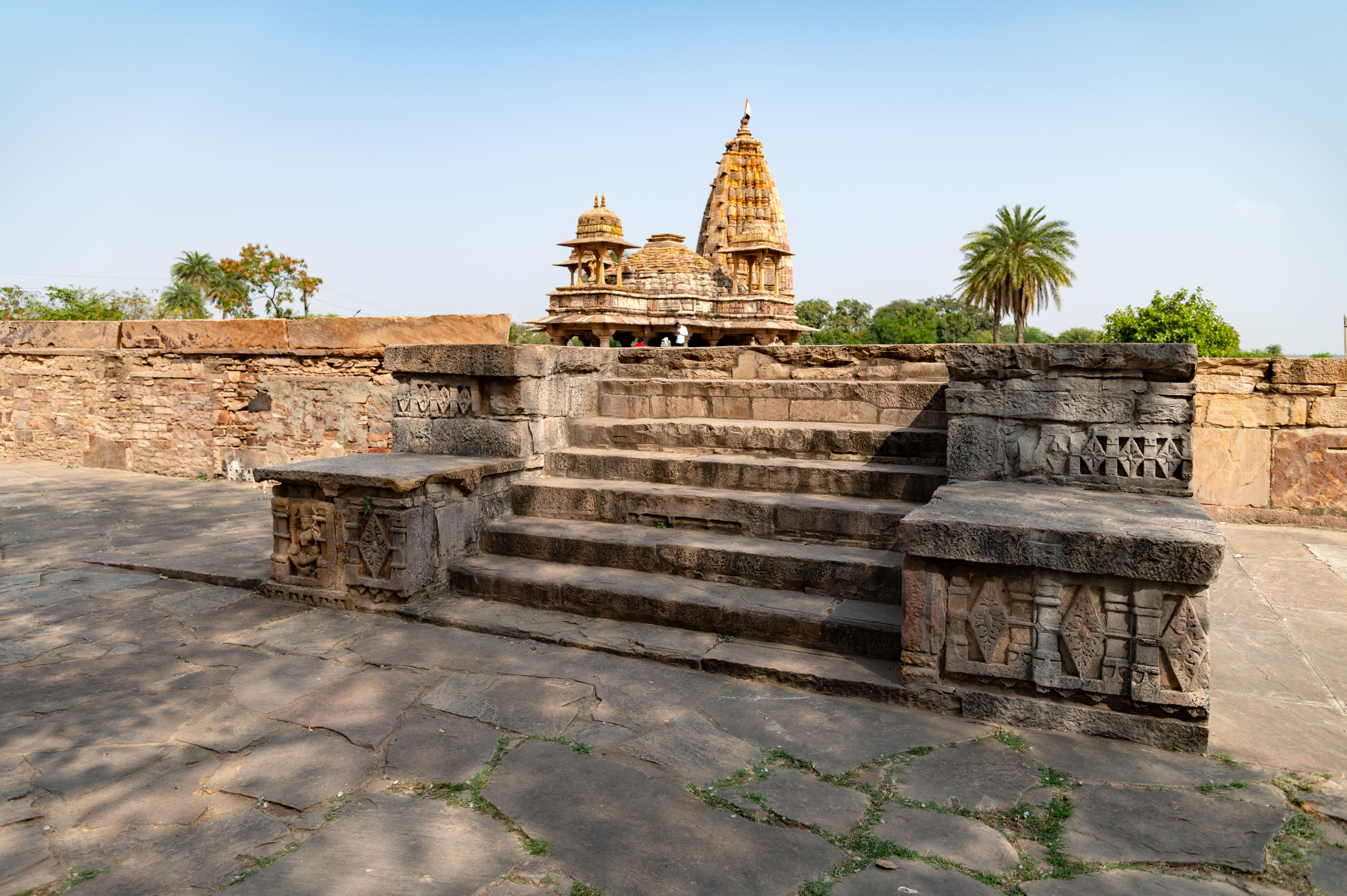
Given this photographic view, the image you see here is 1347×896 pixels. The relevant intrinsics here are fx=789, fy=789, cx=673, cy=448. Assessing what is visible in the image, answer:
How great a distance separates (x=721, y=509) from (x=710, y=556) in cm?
35

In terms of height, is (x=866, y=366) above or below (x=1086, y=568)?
above

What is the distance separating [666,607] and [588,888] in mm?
1610

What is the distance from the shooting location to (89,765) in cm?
228

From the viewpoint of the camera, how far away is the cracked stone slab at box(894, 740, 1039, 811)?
2133 millimetres

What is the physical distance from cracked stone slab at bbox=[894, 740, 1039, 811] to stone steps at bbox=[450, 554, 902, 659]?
583mm

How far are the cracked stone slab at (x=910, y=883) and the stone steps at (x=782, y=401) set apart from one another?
289 centimetres

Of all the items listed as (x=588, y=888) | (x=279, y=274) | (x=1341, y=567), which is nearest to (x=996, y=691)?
(x=588, y=888)

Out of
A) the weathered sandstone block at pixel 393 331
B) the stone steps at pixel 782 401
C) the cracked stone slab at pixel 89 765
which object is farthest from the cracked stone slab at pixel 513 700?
the weathered sandstone block at pixel 393 331

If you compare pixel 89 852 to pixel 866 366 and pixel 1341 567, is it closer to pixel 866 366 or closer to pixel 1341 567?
pixel 866 366

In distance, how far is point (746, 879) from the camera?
1793 millimetres

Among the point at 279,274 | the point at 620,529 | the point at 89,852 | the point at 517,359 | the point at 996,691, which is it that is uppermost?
the point at 279,274

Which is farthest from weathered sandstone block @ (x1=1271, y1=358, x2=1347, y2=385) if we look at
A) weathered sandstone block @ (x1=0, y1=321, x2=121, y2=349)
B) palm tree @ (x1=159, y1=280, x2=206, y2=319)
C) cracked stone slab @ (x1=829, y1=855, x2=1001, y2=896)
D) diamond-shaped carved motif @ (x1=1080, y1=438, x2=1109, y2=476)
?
palm tree @ (x1=159, y1=280, x2=206, y2=319)

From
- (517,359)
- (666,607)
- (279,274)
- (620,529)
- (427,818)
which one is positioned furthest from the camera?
(279,274)

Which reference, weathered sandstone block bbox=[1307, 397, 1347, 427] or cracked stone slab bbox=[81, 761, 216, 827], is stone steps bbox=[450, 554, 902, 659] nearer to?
cracked stone slab bbox=[81, 761, 216, 827]
